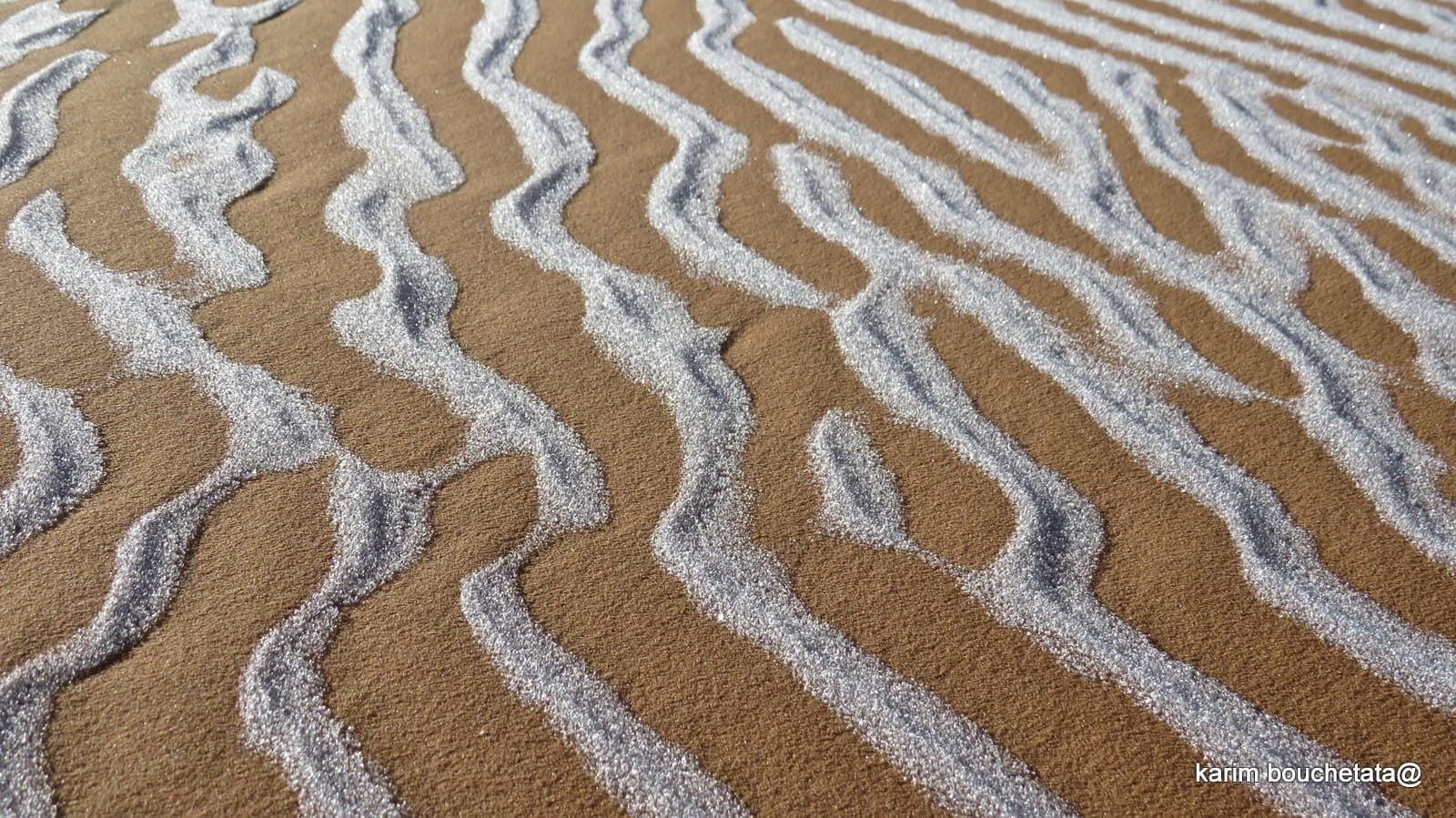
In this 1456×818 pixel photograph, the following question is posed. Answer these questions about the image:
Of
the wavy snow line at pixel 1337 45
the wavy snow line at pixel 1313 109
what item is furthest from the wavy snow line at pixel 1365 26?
the wavy snow line at pixel 1313 109

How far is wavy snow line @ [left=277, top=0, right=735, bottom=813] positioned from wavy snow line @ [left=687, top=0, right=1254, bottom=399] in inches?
25.6

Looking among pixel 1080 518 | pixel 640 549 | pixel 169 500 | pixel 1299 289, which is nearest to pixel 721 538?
pixel 640 549

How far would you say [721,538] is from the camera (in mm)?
1279

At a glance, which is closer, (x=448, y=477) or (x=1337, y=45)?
(x=448, y=477)

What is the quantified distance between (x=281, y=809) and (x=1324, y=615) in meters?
1.00

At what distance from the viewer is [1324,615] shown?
122cm

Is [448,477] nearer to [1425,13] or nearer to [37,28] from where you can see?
[37,28]

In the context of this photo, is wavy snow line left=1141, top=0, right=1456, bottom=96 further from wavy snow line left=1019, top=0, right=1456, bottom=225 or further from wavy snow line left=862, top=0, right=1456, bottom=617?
wavy snow line left=862, top=0, right=1456, bottom=617

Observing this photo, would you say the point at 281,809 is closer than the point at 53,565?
Yes

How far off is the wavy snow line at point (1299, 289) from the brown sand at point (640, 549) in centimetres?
3

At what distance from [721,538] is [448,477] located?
317 millimetres

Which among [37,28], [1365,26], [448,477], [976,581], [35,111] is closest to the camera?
[976,581]

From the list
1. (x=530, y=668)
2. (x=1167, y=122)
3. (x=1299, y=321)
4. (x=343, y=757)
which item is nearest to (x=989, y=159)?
(x=1167, y=122)

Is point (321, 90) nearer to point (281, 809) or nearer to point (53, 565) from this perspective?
point (53, 565)
